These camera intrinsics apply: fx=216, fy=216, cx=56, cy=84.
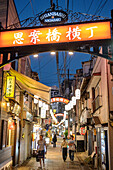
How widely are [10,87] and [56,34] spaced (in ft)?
13.2

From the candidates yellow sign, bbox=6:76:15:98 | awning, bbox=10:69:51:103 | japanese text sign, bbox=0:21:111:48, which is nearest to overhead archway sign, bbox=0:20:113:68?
japanese text sign, bbox=0:21:111:48

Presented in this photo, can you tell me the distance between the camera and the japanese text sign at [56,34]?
880 cm

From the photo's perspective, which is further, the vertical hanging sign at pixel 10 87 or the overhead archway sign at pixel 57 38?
the vertical hanging sign at pixel 10 87

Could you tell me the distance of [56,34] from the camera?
912cm

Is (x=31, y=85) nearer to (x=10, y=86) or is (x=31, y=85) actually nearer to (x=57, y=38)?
(x=10, y=86)

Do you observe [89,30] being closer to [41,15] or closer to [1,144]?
[41,15]

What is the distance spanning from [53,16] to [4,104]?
16.6 feet

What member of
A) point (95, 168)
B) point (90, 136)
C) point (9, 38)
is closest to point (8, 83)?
point (9, 38)

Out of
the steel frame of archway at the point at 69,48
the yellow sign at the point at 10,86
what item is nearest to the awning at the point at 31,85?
the yellow sign at the point at 10,86

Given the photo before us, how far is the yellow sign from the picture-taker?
37.0 ft

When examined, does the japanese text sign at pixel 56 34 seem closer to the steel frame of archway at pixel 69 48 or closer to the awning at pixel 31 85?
the steel frame of archway at pixel 69 48

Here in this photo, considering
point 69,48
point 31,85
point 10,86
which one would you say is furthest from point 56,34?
point 31,85

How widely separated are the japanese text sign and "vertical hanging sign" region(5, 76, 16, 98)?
8.36ft

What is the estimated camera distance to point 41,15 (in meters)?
9.69
